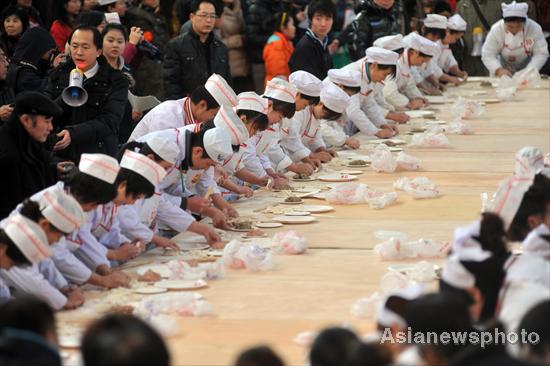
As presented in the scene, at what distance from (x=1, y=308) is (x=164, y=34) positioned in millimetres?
6688

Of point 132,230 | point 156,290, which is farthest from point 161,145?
point 156,290

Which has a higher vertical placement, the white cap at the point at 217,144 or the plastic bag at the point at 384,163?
the white cap at the point at 217,144

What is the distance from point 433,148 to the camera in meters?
8.99

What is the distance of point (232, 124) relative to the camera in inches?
263

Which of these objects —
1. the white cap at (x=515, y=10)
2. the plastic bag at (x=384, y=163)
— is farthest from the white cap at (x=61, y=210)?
the white cap at (x=515, y=10)

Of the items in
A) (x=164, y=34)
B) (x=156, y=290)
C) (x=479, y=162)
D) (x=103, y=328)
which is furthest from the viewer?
(x=164, y=34)

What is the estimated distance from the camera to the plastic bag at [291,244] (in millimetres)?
5820

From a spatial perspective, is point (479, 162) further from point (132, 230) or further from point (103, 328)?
point (103, 328)

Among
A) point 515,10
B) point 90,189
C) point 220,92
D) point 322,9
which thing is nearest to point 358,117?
point 322,9

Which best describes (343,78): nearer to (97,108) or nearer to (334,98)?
(334,98)

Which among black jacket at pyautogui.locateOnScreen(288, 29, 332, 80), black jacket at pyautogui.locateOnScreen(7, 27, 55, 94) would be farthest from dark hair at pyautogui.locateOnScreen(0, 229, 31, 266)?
black jacket at pyautogui.locateOnScreen(288, 29, 332, 80)

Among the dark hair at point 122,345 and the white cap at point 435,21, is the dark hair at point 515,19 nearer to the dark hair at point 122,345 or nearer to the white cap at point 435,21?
the white cap at point 435,21

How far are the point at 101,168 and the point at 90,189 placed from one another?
0.39 ft

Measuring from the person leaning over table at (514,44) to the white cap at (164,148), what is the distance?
7.29 m
